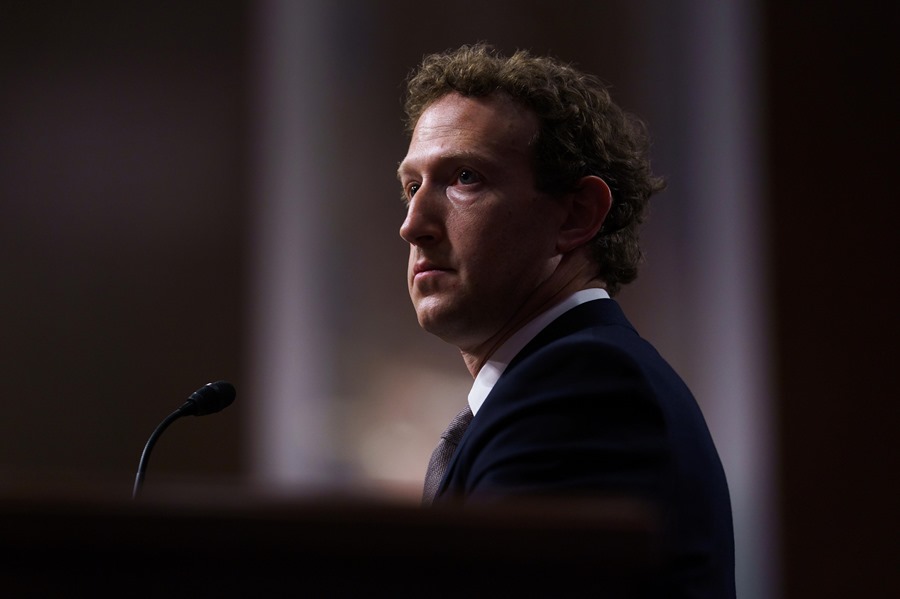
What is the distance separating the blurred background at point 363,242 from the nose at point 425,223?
2562mm

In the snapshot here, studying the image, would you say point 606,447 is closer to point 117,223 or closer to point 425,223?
point 425,223

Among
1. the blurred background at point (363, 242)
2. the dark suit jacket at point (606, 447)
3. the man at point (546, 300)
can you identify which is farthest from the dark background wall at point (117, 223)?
the dark suit jacket at point (606, 447)

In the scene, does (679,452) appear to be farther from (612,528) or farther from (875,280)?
(875,280)

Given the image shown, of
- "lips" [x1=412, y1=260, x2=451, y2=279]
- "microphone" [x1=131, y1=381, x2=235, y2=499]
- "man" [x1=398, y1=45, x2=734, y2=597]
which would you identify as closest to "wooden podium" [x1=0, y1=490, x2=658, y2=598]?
"man" [x1=398, y1=45, x2=734, y2=597]

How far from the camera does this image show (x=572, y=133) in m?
1.94

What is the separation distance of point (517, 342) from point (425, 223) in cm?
28

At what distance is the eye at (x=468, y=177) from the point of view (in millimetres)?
1871

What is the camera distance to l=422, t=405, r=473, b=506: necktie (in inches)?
71.0

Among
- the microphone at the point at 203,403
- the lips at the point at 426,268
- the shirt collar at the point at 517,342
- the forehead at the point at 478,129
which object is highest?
the forehead at the point at 478,129

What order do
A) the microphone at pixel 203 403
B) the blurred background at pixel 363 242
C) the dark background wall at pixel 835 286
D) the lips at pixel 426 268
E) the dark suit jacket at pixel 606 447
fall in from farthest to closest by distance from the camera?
Answer: the blurred background at pixel 363 242 → the dark background wall at pixel 835 286 → the lips at pixel 426 268 → the microphone at pixel 203 403 → the dark suit jacket at pixel 606 447

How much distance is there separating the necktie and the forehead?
0.46 meters

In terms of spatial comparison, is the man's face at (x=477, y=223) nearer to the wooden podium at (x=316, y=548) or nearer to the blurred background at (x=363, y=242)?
the wooden podium at (x=316, y=548)

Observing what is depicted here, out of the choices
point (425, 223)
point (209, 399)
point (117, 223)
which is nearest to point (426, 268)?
point (425, 223)

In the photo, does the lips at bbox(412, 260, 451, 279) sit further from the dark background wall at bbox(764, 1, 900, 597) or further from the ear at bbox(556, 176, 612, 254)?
the dark background wall at bbox(764, 1, 900, 597)
